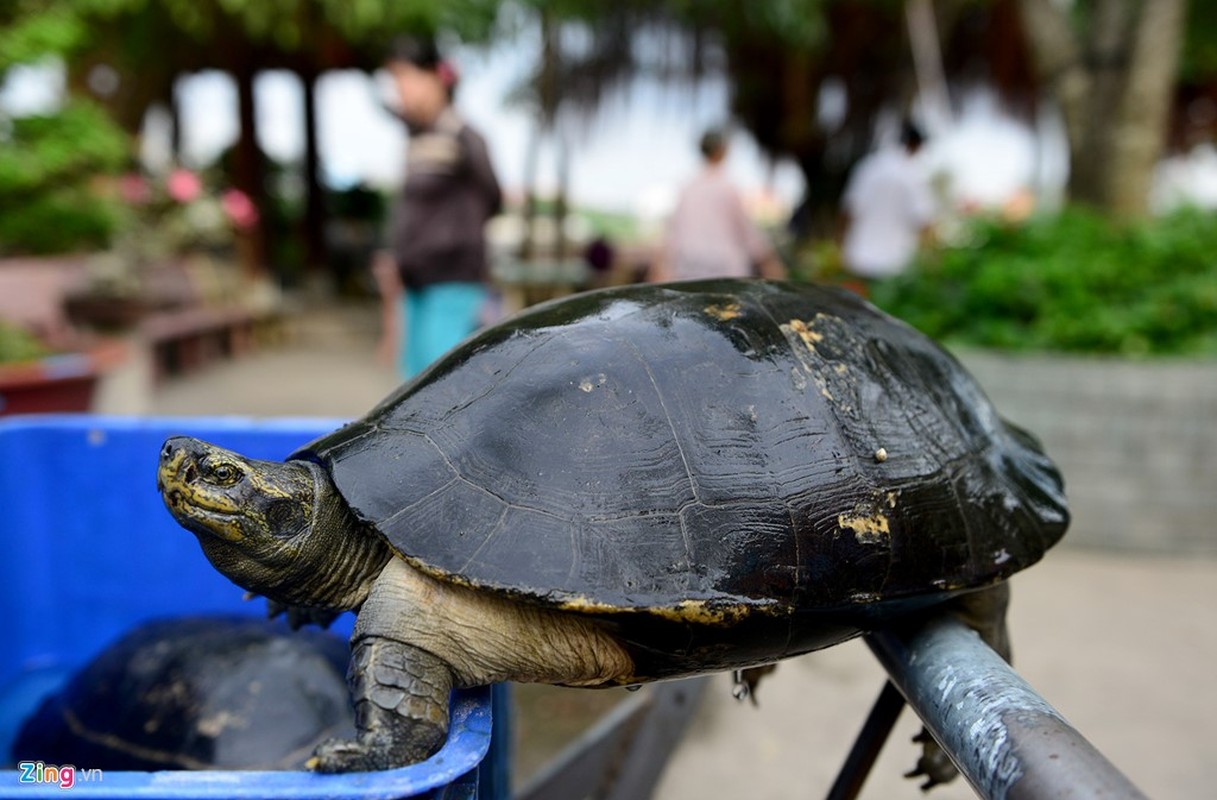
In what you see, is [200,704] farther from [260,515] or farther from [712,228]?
[712,228]

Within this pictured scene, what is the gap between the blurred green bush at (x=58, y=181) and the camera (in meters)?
5.83

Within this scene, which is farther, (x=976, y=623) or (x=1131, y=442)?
(x=1131, y=442)

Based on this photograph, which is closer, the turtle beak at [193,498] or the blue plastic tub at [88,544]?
the turtle beak at [193,498]

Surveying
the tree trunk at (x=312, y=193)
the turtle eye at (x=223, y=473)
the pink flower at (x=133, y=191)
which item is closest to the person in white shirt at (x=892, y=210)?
the turtle eye at (x=223, y=473)

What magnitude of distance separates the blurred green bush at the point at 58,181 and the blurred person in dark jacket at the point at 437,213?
3.18 m

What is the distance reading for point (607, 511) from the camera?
1188 millimetres

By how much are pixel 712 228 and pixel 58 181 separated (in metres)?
4.56

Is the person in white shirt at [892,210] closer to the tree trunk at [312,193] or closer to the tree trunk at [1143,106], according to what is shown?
the tree trunk at [1143,106]

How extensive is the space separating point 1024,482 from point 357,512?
41.5 inches

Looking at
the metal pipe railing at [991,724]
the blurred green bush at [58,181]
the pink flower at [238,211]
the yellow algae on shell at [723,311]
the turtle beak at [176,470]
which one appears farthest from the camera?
the pink flower at [238,211]

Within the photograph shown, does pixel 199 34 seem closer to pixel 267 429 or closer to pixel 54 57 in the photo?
pixel 54 57

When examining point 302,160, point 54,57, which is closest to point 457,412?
point 54,57

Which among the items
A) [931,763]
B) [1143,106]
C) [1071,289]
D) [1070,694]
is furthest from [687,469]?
[1143,106]

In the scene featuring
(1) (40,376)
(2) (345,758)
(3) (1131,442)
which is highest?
(2) (345,758)
